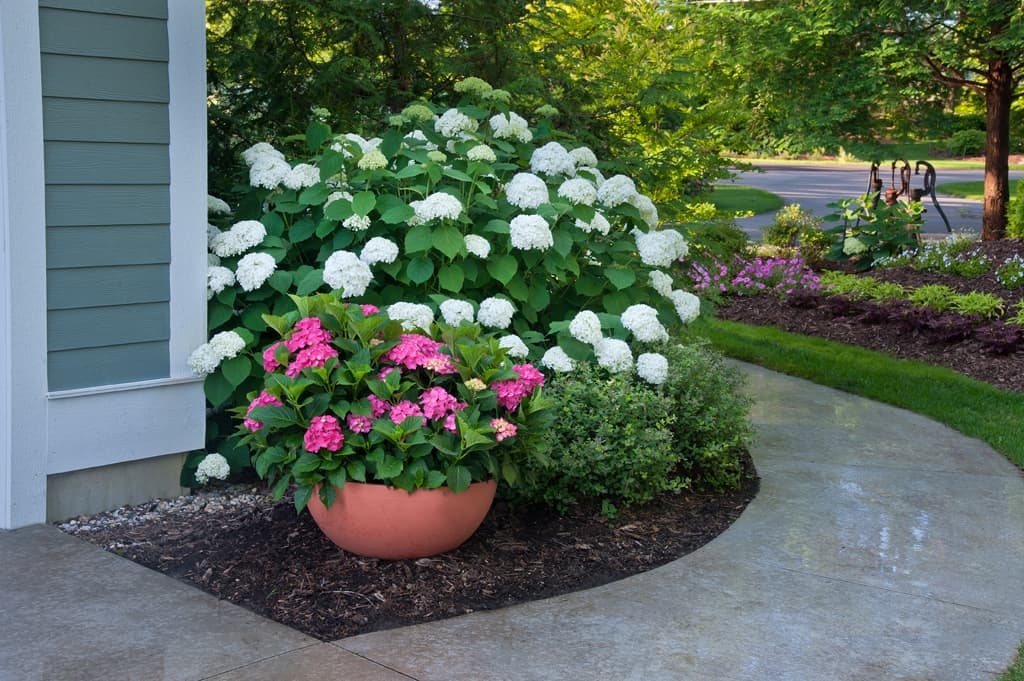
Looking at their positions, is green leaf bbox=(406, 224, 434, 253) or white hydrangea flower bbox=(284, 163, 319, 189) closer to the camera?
green leaf bbox=(406, 224, 434, 253)

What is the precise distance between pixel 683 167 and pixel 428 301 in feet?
8.57

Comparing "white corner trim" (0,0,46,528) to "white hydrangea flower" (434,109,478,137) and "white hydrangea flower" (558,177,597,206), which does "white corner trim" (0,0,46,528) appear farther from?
"white hydrangea flower" (558,177,597,206)

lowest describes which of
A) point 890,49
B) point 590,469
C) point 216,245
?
point 590,469

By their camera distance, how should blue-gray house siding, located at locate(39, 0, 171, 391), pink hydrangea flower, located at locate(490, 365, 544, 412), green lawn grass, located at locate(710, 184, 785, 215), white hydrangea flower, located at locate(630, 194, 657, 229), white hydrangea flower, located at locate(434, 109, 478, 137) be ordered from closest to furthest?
pink hydrangea flower, located at locate(490, 365, 544, 412), blue-gray house siding, located at locate(39, 0, 171, 391), white hydrangea flower, located at locate(434, 109, 478, 137), white hydrangea flower, located at locate(630, 194, 657, 229), green lawn grass, located at locate(710, 184, 785, 215)

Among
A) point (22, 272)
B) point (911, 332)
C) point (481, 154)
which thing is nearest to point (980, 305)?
point (911, 332)

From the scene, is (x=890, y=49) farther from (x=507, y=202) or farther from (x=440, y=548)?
(x=440, y=548)

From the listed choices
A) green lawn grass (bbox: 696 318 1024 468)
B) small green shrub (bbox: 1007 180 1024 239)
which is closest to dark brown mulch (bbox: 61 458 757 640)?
green lawn grass (bbox: 696 318 1024 468)

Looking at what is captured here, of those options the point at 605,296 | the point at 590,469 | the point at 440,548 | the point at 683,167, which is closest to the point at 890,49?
the point at 683,167

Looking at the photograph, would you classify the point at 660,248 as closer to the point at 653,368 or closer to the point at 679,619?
the point at 653,368

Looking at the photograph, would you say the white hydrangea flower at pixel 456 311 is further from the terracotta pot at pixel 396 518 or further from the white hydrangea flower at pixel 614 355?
the terracotta pot at pixel 396 518

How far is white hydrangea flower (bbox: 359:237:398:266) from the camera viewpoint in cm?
421

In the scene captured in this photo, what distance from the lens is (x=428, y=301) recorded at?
14.4ft

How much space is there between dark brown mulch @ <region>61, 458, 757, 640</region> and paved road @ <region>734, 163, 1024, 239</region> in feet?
38.9

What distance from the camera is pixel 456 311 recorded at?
163 inches
